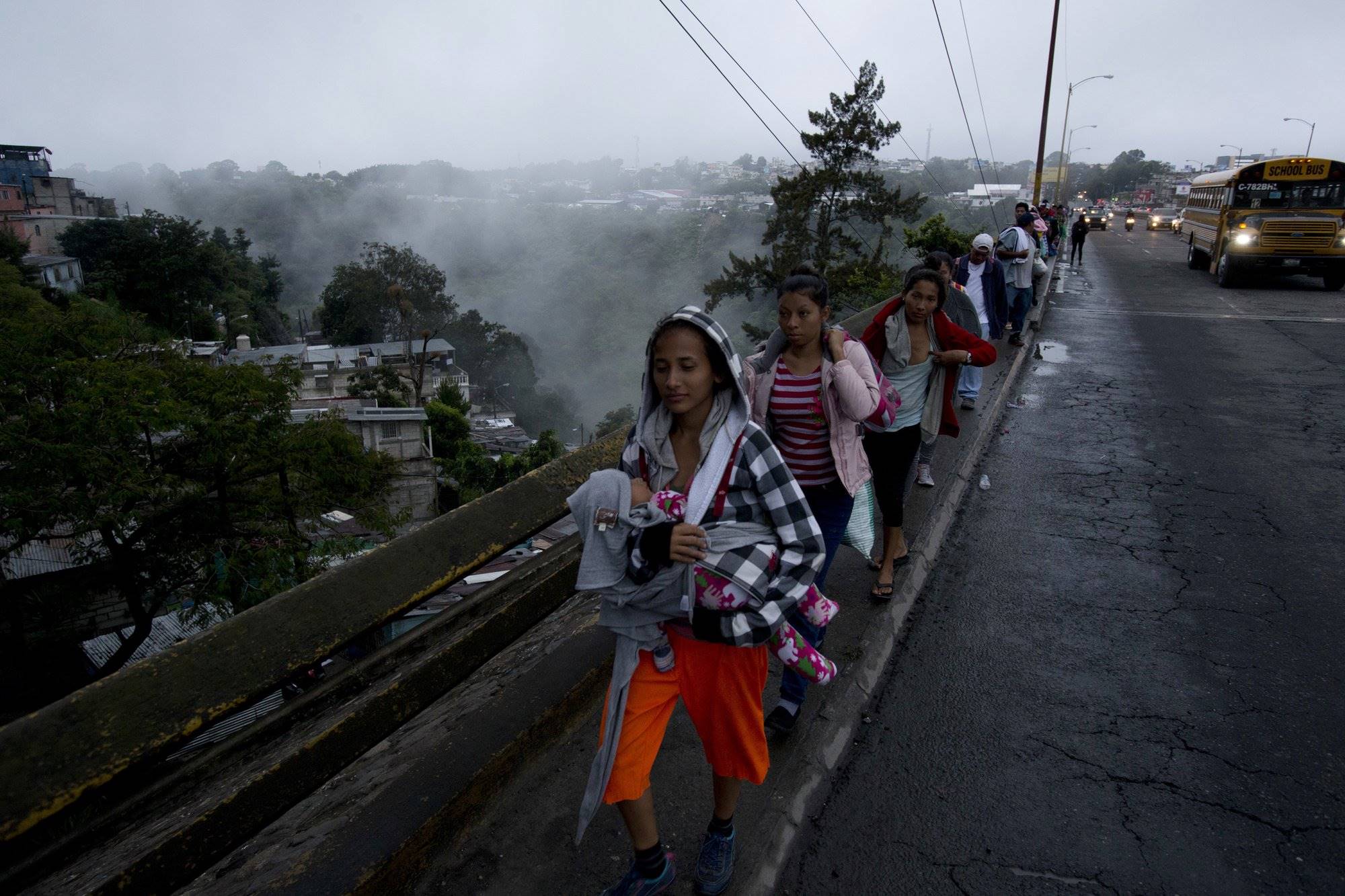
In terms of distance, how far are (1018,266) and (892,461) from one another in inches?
277

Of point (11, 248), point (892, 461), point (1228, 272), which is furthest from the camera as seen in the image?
point (11, 248)

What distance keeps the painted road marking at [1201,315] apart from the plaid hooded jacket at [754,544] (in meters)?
15.6

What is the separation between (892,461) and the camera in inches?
168

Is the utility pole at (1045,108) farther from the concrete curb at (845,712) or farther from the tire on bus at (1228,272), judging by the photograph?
the concrete curb at (845,712)

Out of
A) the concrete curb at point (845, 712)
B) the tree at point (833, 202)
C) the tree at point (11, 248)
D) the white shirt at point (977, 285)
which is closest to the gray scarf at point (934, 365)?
the concrete curb at point (845, 712)

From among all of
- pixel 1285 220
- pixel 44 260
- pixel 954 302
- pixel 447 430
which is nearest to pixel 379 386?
pixel 447 430

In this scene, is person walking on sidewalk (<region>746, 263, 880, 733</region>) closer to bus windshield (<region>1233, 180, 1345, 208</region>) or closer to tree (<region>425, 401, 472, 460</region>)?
bus windshield (<region>1233, 180, 1345, 208</region>)

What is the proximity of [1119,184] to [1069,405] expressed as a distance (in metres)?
170

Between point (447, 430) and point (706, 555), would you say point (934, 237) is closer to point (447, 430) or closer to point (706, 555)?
point (706, 555)

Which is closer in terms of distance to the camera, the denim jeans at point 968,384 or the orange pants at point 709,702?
the orange pants at point 709,702

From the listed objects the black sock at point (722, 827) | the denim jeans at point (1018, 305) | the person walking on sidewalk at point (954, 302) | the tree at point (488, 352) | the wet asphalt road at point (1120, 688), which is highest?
the person walking on sidewalk at point (954, 302)

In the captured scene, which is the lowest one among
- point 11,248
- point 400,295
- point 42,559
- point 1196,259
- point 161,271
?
point 42,559

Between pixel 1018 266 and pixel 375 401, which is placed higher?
pixel 1018 266

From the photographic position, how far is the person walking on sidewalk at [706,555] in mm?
2113
